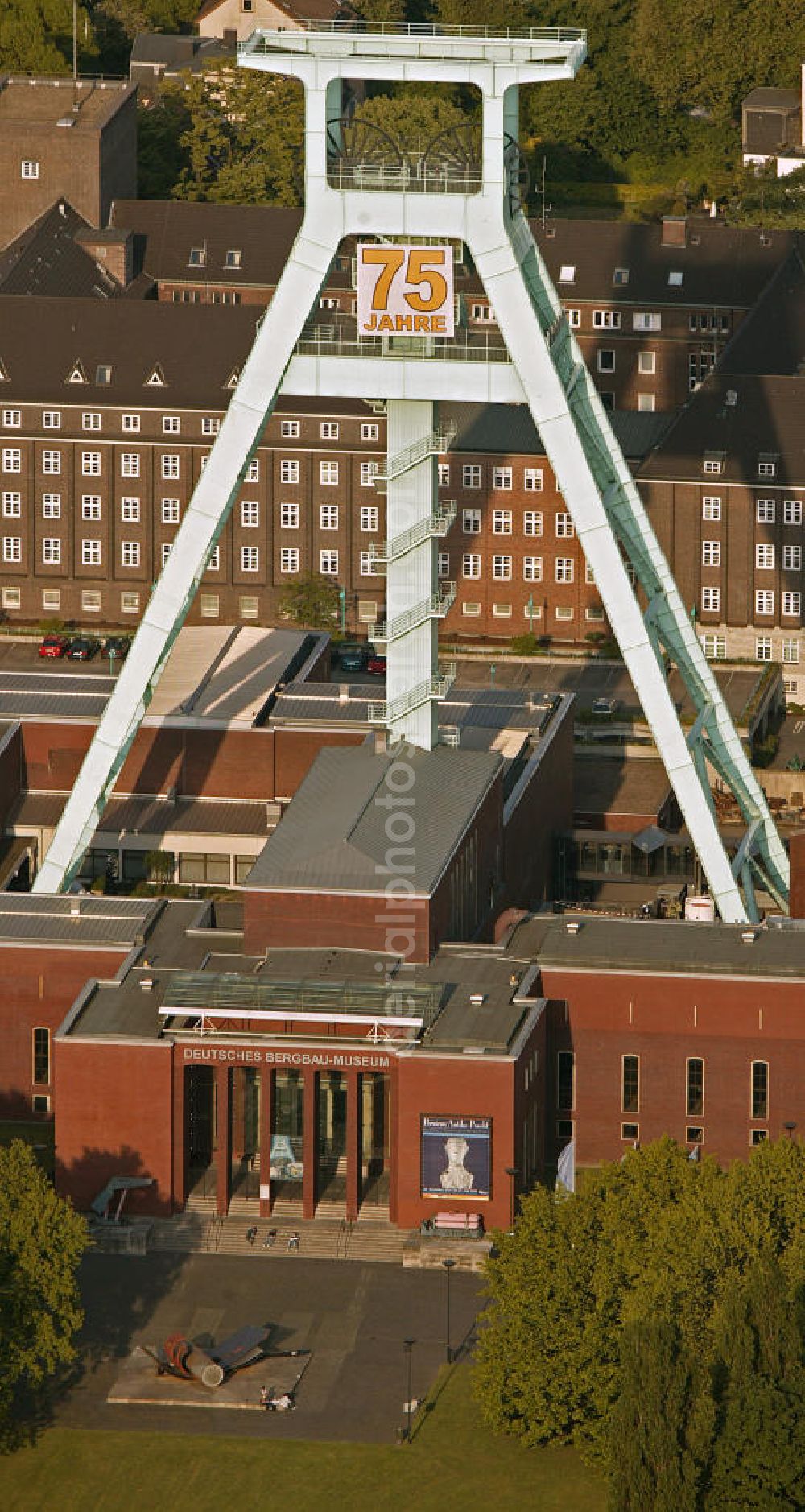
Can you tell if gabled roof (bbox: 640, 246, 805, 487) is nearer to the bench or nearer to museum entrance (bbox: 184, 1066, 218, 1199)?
museum entrance (bbox: 184, 1066, 218, 1199)

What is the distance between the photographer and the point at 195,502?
14462 cm

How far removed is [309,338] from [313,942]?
963 inches

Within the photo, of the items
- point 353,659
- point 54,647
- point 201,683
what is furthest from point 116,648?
point 201,683

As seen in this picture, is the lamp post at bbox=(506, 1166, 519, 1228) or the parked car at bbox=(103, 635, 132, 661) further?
the parked car at bbox=(103, 635, 132, 661)

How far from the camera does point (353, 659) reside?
192625 millimetres

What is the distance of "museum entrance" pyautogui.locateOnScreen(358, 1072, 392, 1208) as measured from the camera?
135000mm

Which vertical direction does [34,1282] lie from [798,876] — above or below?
below

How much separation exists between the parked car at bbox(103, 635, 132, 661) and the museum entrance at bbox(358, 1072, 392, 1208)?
59.1m

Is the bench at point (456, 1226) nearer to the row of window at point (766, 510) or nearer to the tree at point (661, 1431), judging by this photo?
the tree at point (661, 1431)

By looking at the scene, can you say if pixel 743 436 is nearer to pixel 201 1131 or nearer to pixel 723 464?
pixel 723 464

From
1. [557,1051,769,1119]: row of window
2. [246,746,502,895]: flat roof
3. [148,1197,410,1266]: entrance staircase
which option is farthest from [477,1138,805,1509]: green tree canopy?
[246,746,502,895]: flat roof

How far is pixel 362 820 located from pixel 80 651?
5373cm

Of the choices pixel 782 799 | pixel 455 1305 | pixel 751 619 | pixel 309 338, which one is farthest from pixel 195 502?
pixel 751 619

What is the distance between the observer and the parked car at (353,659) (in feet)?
631
